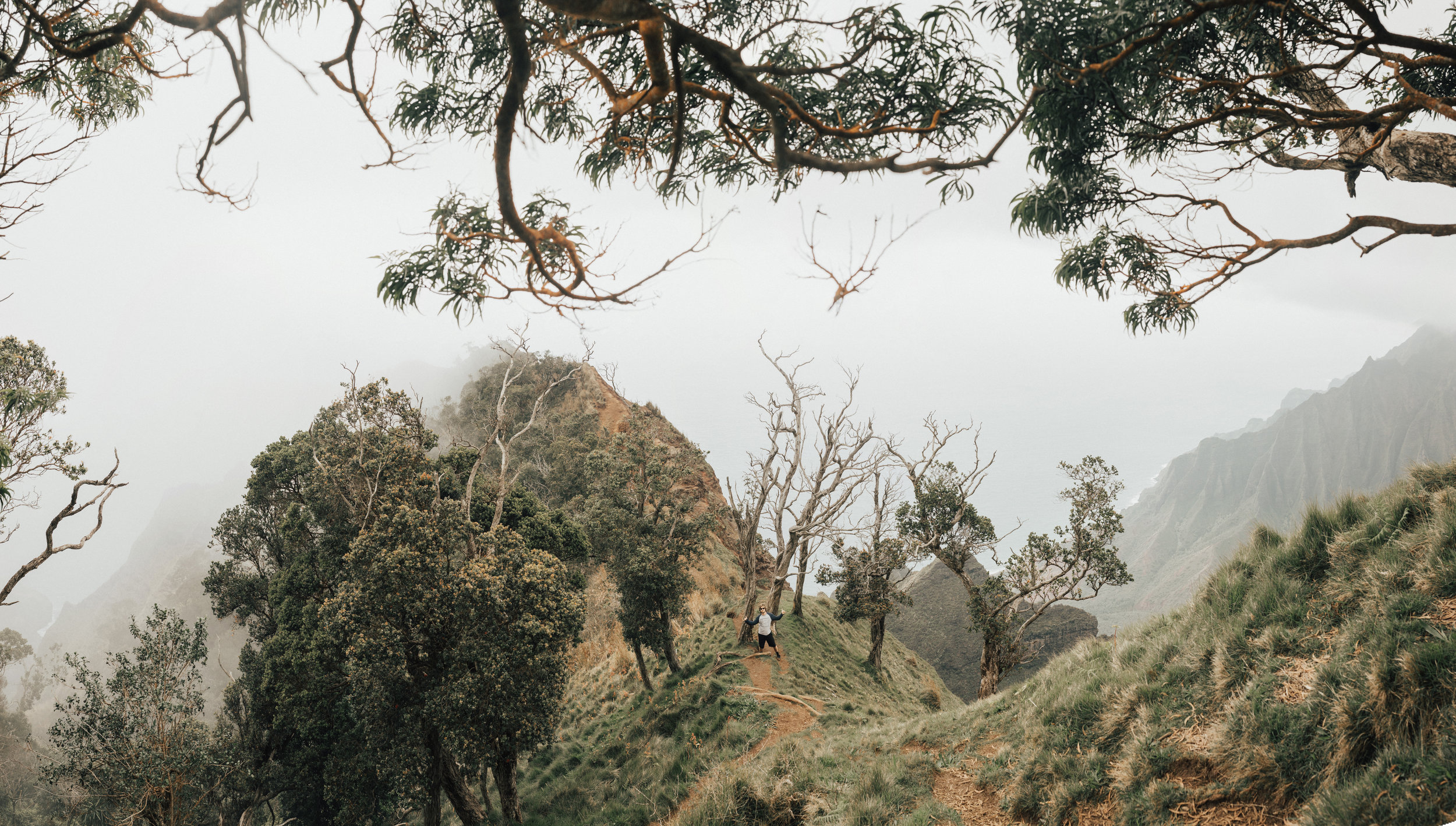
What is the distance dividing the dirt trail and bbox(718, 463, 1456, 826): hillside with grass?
204 cm

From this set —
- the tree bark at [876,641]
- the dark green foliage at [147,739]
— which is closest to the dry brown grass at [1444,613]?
the tree bark at [876,641]

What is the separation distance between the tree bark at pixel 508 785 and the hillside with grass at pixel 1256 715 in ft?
21.1

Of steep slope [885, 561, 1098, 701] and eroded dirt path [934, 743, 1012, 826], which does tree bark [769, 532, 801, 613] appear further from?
steep slope [885, 561, 1098, 701]

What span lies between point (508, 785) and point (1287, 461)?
12110 cm

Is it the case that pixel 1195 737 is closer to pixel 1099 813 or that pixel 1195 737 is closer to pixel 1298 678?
pixel 1298 678

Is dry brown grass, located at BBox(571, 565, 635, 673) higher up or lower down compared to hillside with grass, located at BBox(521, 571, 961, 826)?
higher up

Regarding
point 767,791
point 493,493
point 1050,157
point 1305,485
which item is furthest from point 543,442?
point 1305,485

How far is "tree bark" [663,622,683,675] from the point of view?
14891 mm

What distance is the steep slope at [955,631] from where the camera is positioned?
112 feet

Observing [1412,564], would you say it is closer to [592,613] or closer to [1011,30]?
[1011,30]

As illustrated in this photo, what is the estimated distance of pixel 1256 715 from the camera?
4383mm

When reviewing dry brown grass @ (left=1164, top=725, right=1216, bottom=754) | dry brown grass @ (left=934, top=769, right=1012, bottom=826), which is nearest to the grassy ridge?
dry brown grass @ (left=934, top=769, right=1012, bottom=826)

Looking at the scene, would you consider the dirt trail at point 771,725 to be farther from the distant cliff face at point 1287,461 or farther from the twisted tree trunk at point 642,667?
the distant cliff face at point 1287,461

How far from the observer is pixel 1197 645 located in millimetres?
5785
